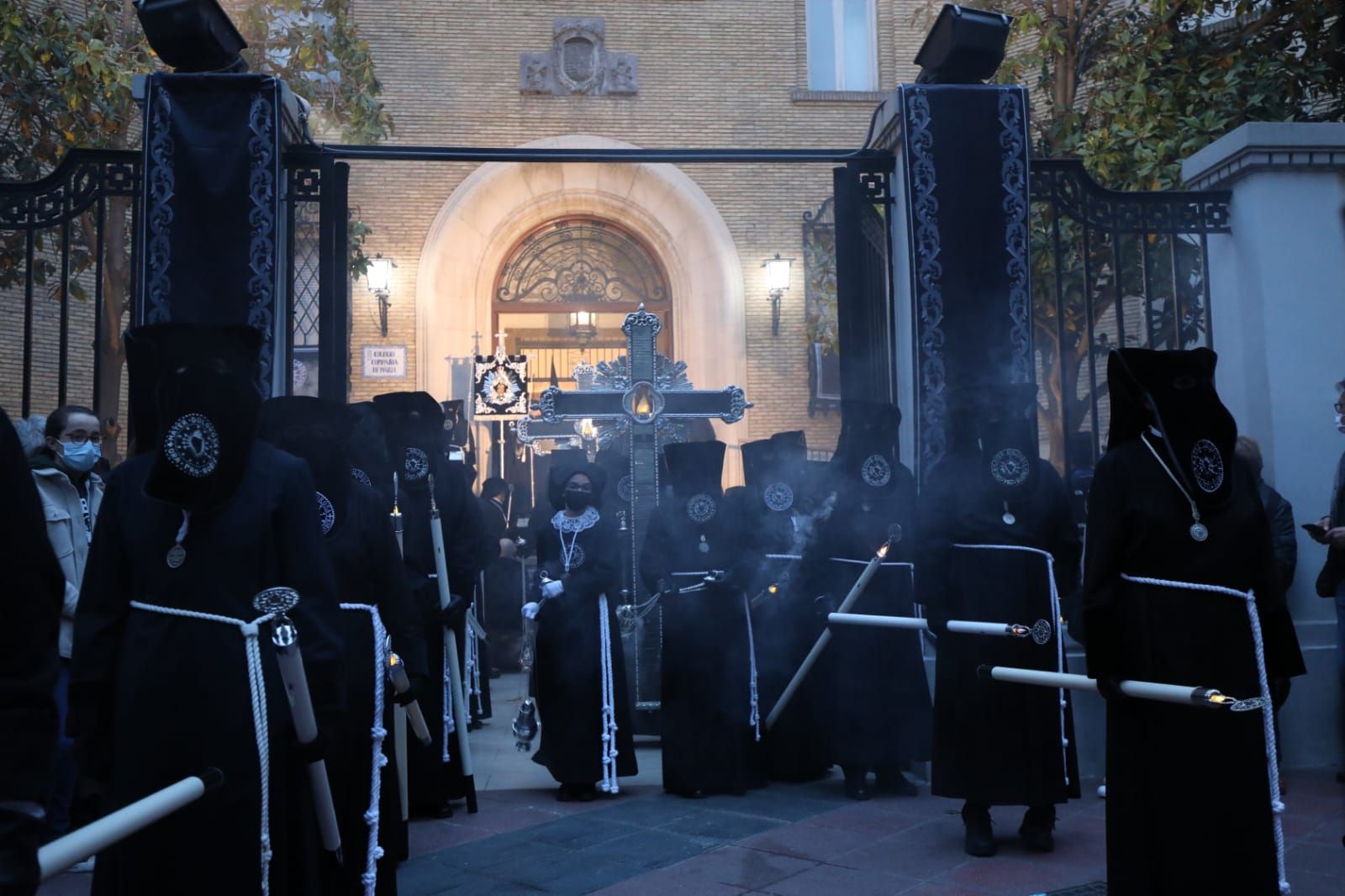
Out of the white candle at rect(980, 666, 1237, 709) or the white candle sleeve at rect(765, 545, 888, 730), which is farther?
the white candle sleeve at rect(765, 545, 888, 730)

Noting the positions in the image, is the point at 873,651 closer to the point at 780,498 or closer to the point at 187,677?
the point at 780,498

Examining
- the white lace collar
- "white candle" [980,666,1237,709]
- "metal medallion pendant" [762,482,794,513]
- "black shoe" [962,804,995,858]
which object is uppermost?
"metal medallion pendant" [762,482,794,513]


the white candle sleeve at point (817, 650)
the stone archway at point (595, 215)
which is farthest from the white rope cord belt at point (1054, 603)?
the stone archway at point (595, 215)

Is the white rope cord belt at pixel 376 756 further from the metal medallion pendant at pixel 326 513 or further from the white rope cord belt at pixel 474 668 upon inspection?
the white rope cord belt at pixel 474 668

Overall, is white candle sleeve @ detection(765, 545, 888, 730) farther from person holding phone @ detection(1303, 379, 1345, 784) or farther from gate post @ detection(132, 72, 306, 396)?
gate post @ detection(132, 72, 306, 396)

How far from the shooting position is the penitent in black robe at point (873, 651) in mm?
6746

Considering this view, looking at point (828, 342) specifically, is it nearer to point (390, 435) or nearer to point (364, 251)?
point (364, 251)

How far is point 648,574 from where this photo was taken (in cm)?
736

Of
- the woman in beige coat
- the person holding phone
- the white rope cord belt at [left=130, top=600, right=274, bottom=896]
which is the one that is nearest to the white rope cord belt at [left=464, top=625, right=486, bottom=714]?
the woman in beige coat

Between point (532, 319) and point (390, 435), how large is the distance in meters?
12.3

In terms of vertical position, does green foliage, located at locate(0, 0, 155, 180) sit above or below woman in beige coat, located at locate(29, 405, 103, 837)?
above

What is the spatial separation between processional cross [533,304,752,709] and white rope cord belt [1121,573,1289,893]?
4.86 metres

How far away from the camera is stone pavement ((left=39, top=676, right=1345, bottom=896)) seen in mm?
5078

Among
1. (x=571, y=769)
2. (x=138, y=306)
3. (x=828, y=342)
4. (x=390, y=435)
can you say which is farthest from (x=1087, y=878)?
(x=828, y=342)
